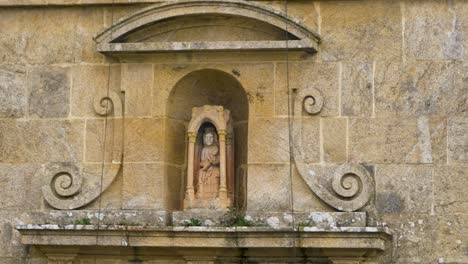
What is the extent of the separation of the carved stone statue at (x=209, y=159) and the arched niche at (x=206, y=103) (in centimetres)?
9

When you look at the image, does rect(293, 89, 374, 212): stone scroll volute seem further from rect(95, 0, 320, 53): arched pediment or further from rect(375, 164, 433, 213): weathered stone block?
rect(95, 0, 320, 53): arched pediment

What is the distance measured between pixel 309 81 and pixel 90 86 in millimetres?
1902

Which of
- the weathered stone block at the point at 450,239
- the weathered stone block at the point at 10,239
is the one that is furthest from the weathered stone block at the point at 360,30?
the weathered stone block at the point at 10,239

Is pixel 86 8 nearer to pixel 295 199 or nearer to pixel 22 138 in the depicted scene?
pixel 22 138

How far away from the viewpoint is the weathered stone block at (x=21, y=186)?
1182 centimetres

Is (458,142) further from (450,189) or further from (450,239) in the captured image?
(450,239)

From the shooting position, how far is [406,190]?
11242mm

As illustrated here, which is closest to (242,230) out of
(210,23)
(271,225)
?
(271,225)

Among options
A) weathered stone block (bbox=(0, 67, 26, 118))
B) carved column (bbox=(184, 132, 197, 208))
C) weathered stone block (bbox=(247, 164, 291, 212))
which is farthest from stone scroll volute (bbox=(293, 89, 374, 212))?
weathered stone block (bbox=(0, 67, 26, 118))

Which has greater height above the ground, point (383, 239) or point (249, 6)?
point (249, 6)

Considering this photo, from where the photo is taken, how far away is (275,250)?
1122 centimetres

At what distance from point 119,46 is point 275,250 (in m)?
2.17

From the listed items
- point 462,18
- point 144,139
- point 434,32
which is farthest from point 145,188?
point 462,18

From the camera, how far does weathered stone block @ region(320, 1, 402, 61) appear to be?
450 inches
